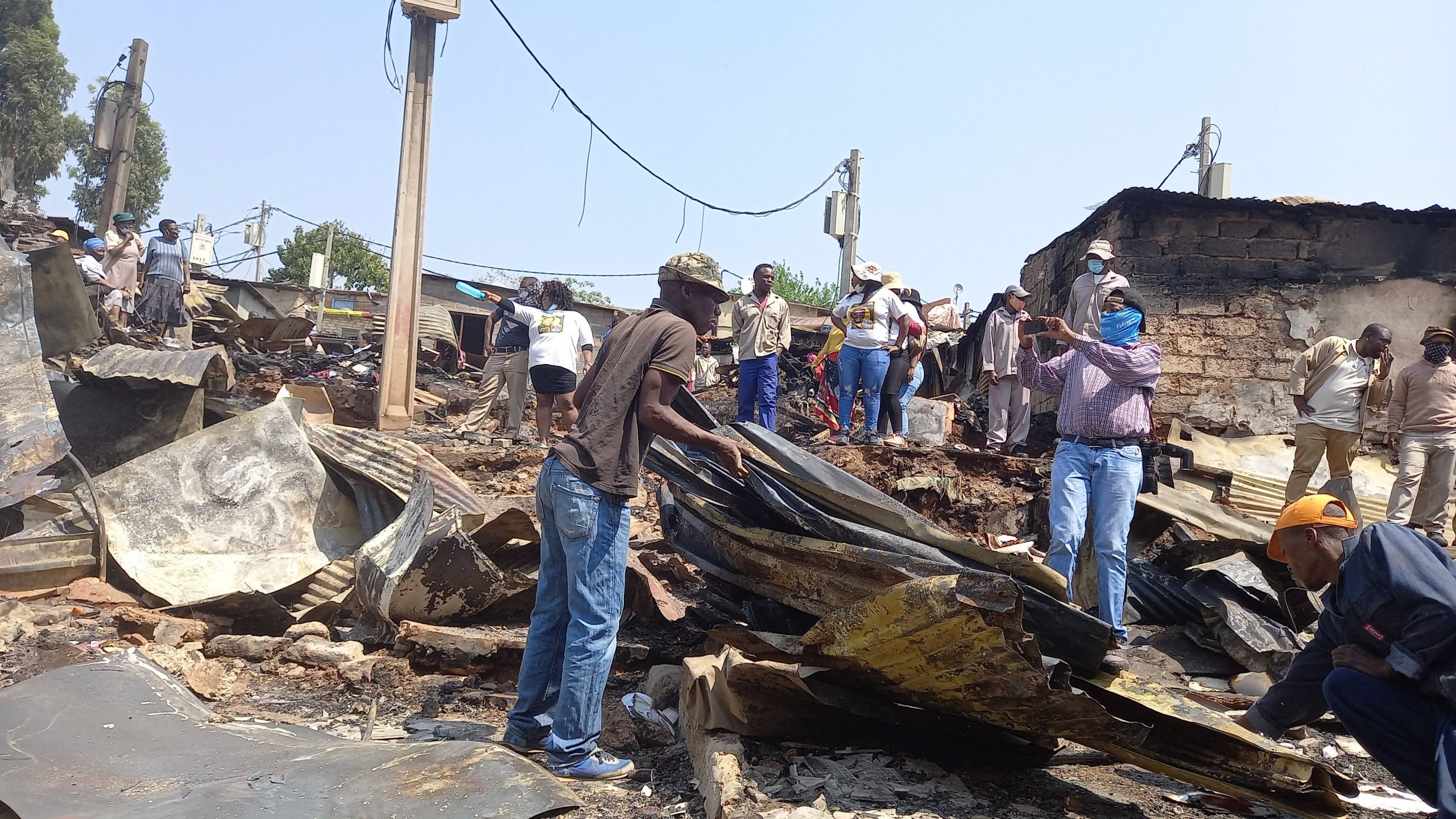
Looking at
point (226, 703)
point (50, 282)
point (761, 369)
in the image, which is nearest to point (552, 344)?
point (761, 369)

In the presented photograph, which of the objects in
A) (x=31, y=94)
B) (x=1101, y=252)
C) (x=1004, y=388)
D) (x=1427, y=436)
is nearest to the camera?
(x=1101, y=252)

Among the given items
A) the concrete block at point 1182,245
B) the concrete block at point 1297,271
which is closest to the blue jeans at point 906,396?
the concrete block at point 1182,245

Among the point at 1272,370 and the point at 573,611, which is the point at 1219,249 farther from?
the point at 573,611

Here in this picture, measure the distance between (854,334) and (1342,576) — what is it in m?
5.56

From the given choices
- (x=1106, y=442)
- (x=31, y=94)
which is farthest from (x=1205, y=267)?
(x=31, y=94)

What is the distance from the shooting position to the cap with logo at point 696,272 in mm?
3447

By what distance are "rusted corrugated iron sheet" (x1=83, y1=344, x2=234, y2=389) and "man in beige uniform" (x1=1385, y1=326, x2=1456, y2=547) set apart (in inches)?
344

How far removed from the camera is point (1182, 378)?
936 centimetres

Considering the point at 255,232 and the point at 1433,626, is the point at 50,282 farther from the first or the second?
the point at 255,232

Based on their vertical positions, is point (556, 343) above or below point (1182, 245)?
below

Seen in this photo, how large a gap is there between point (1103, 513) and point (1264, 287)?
241 inches

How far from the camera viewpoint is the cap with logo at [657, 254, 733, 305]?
345 cm

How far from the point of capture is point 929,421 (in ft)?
34.2

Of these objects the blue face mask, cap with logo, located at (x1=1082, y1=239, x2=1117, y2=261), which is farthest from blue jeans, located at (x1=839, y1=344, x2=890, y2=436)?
the blue face mask
